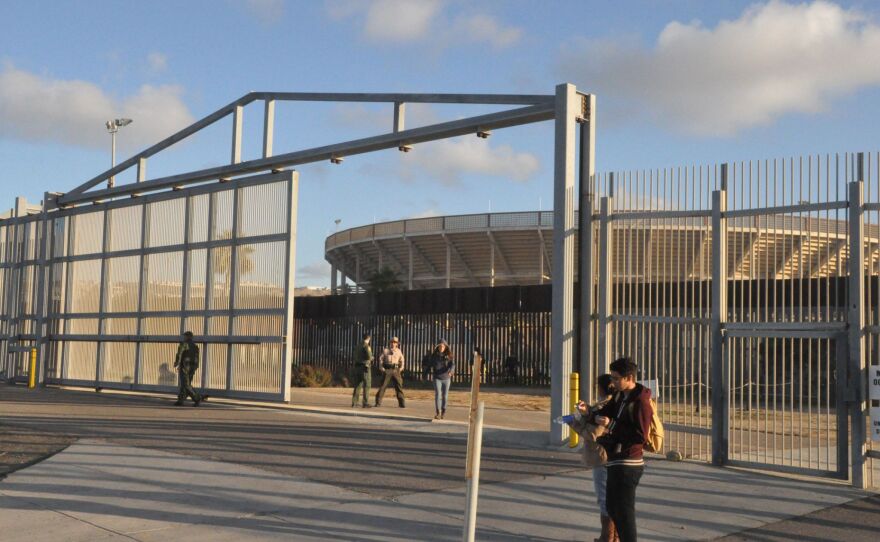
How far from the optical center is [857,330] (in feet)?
36.8

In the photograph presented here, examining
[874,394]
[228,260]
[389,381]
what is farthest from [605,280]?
[228,260]

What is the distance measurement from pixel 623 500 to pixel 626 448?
14.9 inches

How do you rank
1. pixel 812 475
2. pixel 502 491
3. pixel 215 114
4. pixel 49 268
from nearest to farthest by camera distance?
pixel 502 491
pixel 812 475
pixel 215 114
pixel 49 268

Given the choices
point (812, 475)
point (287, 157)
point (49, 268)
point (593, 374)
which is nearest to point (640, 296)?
point (593, 374)

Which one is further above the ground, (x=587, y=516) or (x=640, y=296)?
(x=640, y=296)

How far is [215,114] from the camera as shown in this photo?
21.8 meters

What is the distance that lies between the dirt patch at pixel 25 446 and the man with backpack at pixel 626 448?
710 cm

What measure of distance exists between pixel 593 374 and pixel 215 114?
1178cm

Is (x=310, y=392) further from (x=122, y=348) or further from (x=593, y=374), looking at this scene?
(x=593, y=374)

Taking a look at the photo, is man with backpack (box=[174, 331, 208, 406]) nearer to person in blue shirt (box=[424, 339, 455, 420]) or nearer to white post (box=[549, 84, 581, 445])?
person in blue shirt (box=[424, 339, 455, 420])

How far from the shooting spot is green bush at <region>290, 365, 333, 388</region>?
3178 cm

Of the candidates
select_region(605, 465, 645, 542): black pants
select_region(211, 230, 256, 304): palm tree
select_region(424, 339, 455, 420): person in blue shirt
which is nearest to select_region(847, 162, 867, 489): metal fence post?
A: select_region(605, 465, 645, 542): black pants

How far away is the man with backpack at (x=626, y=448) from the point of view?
6.96 m

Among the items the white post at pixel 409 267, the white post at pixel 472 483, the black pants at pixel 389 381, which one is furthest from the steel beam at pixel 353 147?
the white post at pixel 409 267
